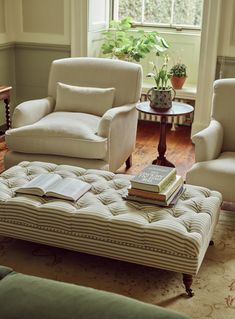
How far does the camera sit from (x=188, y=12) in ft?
16.8

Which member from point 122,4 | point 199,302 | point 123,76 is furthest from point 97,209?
point 122,4

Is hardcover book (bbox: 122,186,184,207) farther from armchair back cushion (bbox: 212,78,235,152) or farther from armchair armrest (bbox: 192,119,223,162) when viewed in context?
armchair back cushion (bbox: 212,78,235,152)

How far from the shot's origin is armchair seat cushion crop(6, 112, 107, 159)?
10.8ft

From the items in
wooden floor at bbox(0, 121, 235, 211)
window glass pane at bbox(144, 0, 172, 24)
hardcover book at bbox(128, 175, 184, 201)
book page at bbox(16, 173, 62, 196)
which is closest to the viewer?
hardcover book at bbox(128, 175, 184, 201)

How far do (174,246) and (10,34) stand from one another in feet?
11.7

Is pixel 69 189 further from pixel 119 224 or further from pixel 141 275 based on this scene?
pixel 141 275

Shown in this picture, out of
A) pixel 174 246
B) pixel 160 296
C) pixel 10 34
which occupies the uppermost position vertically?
pixel 10 34

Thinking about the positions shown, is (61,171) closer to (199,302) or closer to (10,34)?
(199,302)

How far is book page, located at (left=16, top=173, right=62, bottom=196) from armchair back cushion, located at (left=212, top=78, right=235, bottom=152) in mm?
1320

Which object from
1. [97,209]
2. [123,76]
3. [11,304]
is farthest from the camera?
[123,76]

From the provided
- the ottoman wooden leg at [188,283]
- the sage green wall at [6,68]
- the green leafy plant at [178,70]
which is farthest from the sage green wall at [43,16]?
the ottoman wooden leg at [188,283]

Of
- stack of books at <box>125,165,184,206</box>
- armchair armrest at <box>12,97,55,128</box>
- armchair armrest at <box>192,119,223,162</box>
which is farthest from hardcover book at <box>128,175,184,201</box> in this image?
armchair armrest at <box>12,97,55,128</box>

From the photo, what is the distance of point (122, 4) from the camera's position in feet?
17.5

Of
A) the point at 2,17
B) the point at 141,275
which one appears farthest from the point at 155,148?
the point at 141,275
